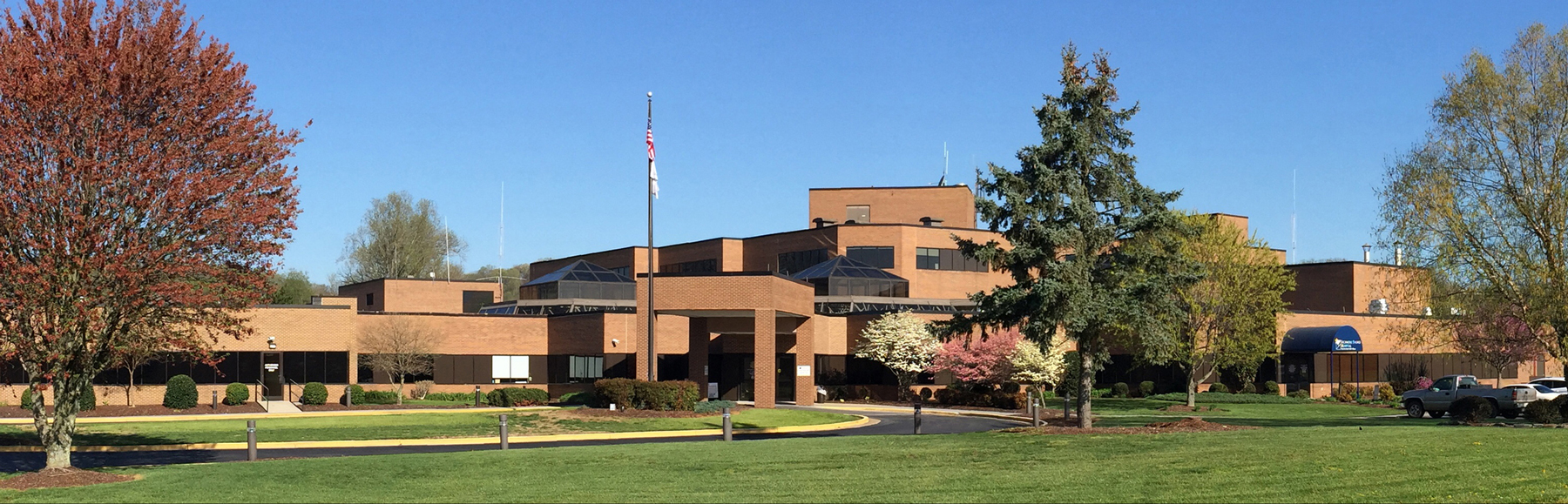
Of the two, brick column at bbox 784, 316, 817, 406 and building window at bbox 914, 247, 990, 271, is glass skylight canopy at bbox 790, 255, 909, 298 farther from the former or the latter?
brick column at bbox 784, 316, 817, 406

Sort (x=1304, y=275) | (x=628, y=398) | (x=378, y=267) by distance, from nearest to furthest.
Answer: (x=628, y=398) < (x=1304, y=275) < (x=378, y=267)

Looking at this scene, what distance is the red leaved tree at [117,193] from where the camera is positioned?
19.7 metres

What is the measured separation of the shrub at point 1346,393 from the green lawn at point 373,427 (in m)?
28.5

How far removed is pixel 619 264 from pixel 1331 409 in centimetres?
4950

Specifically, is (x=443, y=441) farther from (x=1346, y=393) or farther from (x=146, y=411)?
(x=1346, y=393)

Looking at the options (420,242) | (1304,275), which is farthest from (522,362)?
(420,242)

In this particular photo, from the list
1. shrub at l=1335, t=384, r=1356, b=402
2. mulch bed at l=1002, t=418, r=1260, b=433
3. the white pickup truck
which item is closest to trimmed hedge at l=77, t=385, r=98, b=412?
mulch bed at l=1002, t=418, r=1260, b=433

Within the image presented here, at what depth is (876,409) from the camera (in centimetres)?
5059

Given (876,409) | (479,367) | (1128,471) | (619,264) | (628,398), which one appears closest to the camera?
(1128,471)

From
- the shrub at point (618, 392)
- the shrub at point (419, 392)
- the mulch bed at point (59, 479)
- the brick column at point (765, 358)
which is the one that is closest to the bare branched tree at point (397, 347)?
the shrub at point (419, 392)

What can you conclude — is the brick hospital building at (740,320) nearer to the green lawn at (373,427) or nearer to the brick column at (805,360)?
the brick column at (805,360)

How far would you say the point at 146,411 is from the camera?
43.4m

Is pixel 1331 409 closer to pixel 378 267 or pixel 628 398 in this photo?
pixel 628 398

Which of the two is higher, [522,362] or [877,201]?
[877,201]
